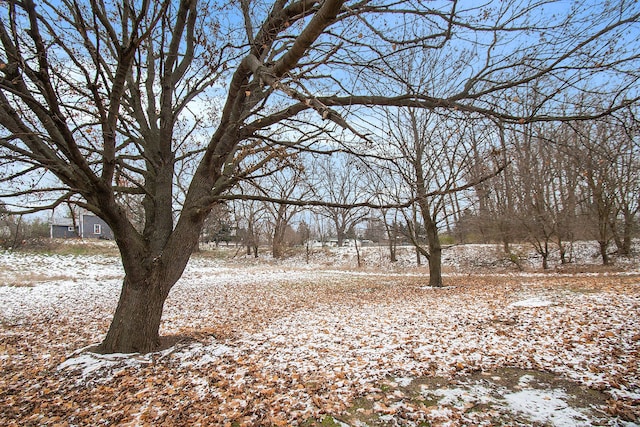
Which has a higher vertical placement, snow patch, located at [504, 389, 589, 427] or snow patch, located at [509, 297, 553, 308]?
snow patch, located at [504, 389, 589, 427]

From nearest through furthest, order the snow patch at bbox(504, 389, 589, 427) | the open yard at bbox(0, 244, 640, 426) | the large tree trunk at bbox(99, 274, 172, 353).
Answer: the snow patch at bbox(504, 389, 589, 427), the open yard at bbox(0, 244, 640, 426), the large tree trunk at bbox(99, 274, 172, 353)

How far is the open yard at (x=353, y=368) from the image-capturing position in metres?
2.90

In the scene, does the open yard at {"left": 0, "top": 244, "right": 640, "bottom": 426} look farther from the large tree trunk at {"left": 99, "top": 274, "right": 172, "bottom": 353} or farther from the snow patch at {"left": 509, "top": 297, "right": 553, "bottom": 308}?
the large tree trunk at {"left": 99, "top": 274, "right": 172, "bottom": 353}

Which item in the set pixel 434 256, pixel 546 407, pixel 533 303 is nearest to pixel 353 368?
pixel 546 407

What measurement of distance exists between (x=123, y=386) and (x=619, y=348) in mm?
5992

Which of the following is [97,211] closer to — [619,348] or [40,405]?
[40,405]

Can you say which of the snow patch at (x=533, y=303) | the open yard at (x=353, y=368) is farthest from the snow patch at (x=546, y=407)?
the snow patch at (x=533, y=303)

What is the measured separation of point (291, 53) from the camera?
279cm

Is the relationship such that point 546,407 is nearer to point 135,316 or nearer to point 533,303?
point 533,303

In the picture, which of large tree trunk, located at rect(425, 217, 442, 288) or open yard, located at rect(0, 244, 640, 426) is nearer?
open yard, located at rect(0, 244, 640, 426)

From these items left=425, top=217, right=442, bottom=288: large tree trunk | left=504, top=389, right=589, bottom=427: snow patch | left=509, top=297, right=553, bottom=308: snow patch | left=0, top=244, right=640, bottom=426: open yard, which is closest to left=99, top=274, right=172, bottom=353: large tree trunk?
left=0, top=244, right=640, bottom=426: open yard

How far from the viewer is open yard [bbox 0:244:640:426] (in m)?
2.90

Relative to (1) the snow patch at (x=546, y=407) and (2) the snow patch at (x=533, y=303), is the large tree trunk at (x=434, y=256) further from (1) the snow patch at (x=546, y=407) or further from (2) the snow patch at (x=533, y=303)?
(1) the snow patch at (x=546, y=407)

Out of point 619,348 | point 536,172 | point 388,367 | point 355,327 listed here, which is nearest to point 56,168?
point 388,367
